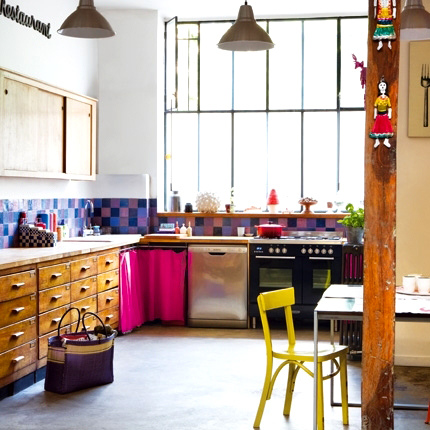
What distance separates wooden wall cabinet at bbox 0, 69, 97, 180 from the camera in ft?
20.8

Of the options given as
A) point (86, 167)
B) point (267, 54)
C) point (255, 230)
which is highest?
point (267, 54)

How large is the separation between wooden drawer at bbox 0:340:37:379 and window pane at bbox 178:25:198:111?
4417mm

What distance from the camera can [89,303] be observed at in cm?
699

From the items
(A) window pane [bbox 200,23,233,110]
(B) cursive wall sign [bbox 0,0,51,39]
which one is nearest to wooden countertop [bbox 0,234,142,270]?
(A) window pane [bbox 200,23,233,110]

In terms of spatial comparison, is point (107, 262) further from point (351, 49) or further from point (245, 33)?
point (351, 49)

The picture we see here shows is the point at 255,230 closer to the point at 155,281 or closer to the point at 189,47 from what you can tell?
the point at 155,281

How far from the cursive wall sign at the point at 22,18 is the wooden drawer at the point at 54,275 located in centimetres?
228

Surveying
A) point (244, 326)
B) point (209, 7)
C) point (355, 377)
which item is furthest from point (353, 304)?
point (209, 7)

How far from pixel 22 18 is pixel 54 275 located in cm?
254

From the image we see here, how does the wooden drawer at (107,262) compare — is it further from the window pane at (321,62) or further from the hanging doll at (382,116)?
the hanging doll at (382,116)

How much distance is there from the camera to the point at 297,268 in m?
8.30

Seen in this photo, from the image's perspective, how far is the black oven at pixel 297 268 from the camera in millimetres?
8227

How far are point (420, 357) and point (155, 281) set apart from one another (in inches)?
122

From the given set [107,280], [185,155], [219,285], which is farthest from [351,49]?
[107,280]
